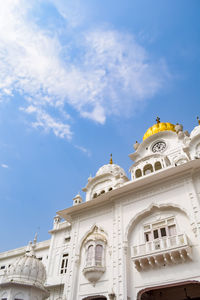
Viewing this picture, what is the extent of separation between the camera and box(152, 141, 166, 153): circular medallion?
23855 mm

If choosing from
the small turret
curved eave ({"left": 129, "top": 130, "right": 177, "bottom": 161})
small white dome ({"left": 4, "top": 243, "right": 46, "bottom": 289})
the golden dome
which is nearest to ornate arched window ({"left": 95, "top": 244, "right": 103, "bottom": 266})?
small white dome ({"left": 4, "top": 243, "right": 46, "bottom": 289})

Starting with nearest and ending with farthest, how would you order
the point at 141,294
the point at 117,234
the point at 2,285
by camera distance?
the point at 141,294, the point at 2,285, the point at 117,234

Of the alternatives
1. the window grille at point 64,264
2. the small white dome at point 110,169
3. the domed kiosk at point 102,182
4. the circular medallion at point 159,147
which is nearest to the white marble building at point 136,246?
the window grille at point 64,264

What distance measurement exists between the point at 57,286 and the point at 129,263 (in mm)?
8521

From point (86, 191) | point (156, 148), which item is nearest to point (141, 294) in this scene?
point (86, 191)

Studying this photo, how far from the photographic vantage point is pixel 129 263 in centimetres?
1538

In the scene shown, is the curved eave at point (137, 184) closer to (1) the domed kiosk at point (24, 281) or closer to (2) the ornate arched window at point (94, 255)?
(2) the ornate arched window at point (94, 255)

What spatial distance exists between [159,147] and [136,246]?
1110 centimetres

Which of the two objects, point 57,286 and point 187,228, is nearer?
point 187,228

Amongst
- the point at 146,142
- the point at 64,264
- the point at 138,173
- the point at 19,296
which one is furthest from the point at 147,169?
the point at 19,296

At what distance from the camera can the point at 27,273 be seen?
1585cm

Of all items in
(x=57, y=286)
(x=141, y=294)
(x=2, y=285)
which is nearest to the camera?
(x=141, y=294)

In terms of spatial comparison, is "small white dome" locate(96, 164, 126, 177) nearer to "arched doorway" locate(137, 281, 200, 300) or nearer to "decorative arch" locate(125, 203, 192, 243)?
"decorative arch" locate(125, 203, 192, 243)

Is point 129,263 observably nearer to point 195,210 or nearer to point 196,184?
point 195,210
